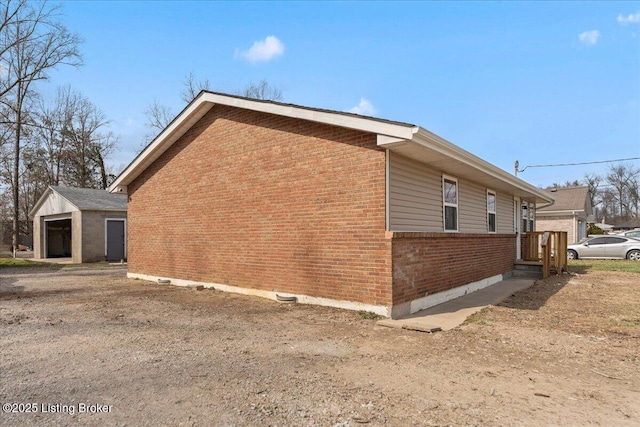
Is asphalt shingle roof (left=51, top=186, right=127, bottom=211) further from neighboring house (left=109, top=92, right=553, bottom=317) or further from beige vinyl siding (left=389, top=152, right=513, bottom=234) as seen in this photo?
beige vinyl siding (left=389, top=152, right=513, bottom=234)

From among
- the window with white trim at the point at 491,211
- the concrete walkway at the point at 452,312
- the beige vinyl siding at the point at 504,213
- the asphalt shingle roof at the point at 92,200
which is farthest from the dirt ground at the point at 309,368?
the asphalt shingle roof at the point at 92,200

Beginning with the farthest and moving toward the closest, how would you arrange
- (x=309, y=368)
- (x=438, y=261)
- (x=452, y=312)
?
(x=438, y=261) < (x=452, y=312) < (x=309, y=368)

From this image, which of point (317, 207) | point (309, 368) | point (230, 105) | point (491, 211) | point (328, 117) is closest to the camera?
point (309, 368)

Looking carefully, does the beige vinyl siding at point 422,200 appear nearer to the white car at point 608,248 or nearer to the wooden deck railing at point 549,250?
the wooden deck railing at point 549,250

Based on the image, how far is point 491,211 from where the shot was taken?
39.9 ft

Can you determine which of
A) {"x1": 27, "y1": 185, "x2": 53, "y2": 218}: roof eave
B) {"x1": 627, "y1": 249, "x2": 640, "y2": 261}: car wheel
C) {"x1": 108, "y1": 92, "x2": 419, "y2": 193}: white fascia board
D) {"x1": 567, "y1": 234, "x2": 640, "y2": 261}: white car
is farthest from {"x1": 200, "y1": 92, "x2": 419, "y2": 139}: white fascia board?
{"x1": 627, "y1": 249, "x2": 640, "y2": 261}: car wheel

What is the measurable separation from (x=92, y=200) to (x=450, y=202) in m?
20.8

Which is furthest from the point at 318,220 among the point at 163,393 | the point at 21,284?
the point at 21,284

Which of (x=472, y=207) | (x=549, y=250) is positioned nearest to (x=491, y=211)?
(x=472, y=207)

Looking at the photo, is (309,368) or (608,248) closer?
(309,368)

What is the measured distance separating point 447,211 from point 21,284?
509 inches

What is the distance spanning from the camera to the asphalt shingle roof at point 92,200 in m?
21.3

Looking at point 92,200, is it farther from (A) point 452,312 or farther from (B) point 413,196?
(A) point 452,312

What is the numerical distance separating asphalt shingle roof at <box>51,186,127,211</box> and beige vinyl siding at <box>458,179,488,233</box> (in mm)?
18770
